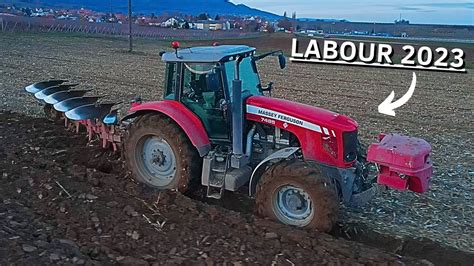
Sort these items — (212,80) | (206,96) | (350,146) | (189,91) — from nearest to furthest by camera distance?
(350,146) < (212,80) < (206,96) < (189,91)

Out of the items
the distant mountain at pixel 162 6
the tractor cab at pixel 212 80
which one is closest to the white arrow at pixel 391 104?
the tractor cab at pixel 212 80

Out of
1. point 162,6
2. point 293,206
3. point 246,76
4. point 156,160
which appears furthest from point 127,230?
point 162,6

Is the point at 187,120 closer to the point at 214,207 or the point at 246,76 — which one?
the point at 246,76

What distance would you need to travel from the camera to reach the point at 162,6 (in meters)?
143

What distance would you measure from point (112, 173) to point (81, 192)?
3.82ft

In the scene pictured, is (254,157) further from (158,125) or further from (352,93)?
(352,93)

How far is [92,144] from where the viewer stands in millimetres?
8711

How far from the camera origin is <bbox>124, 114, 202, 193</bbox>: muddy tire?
6469mm

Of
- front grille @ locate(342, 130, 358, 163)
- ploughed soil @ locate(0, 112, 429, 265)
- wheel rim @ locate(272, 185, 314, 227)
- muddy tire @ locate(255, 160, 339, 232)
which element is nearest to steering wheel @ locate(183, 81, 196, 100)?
ploughed soil @ locate(0, 112, 429, 265)

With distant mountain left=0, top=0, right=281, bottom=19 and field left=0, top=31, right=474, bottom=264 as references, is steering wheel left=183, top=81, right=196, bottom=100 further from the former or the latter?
distant mountain left=0, top=0, right=281, bottom=19

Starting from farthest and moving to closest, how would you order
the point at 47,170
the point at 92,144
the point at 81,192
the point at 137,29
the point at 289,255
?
the point at 137,29, the point at 92,144, the point at 47,170, the point at 81,192, the point at 289,255

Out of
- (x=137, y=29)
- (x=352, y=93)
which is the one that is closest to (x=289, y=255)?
(x=352, y=93)

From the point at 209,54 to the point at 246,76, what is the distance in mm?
621

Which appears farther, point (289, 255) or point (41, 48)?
point (41, 48)
